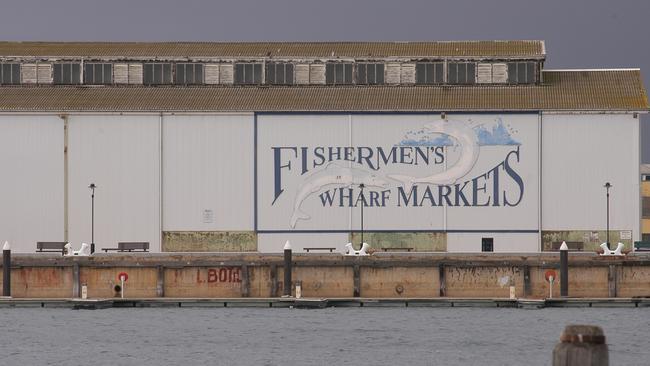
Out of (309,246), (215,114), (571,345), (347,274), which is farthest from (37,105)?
(571,345)

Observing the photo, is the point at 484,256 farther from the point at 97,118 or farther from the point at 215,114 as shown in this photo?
the point at 97,118

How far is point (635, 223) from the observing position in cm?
8456

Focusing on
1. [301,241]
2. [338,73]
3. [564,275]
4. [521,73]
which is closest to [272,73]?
[338,73]

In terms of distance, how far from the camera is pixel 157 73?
301ft

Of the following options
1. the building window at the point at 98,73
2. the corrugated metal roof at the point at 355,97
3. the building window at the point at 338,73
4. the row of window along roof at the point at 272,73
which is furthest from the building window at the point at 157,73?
the building window at the point at 338,73

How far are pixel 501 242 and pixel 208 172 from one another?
19735 millimetres

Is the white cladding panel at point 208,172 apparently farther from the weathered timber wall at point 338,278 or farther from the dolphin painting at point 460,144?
the weathered timber wall at point 338,278

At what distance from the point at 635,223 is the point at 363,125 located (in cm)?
1888

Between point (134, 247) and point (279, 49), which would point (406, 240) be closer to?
point (134, 247)

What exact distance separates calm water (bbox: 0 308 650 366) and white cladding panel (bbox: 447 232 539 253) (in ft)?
39.4

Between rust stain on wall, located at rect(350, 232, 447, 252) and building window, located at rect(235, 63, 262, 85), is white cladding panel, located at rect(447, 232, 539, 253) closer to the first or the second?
rust stain on wall, located at rect(350, 232, 447, 252)

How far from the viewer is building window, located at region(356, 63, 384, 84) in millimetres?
90625

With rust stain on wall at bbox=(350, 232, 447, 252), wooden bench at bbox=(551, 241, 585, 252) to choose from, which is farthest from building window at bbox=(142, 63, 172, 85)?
wooden bench at bbox=(551, 241, 585, 252)

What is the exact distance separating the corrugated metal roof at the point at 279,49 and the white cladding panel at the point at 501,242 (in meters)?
13.5
